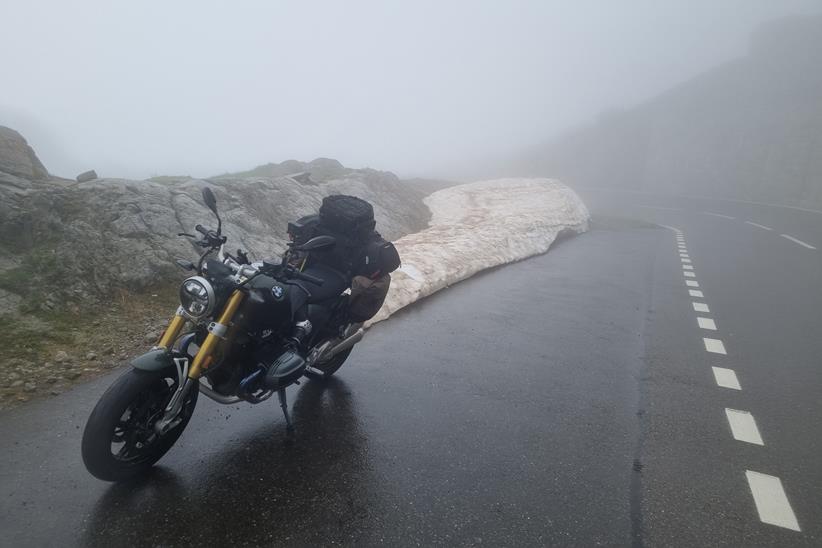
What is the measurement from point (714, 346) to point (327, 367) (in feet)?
17.8

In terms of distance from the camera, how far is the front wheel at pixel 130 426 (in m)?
3.17

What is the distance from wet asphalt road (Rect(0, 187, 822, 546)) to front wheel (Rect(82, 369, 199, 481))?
0.59 ft

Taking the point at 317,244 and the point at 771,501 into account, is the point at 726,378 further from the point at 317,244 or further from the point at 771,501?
the point at 317,244

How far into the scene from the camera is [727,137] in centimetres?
5950

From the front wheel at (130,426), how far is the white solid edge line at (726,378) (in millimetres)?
5599

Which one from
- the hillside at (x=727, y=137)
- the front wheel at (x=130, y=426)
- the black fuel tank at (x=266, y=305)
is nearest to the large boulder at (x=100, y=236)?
the front wheel at (x=130, y=426)

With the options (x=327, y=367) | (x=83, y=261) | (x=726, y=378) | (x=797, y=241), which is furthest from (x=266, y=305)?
(x=797, y=241)

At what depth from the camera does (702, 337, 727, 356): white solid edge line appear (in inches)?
268

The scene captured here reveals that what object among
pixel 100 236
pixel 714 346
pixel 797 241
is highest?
pixel 100 236

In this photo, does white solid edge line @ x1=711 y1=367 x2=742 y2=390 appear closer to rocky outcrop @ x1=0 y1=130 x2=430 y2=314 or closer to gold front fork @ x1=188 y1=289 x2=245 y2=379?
gold front fork @ x1=188 y1=289 x2=245 y2=379

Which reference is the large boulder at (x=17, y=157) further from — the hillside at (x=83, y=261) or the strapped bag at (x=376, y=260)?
the strapped bag at (x=376, y=260)

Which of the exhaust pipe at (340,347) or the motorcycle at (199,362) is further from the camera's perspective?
the exhaust pipe at (340,347)

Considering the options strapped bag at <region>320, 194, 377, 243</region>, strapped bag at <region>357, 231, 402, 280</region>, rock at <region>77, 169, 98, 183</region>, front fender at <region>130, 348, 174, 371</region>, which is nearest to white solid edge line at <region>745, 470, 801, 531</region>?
strapped bag at <region>357, 231, 402, 280</region>

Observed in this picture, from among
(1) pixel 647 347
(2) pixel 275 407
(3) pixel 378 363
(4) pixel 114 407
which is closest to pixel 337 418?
(2) pixel 275 407
